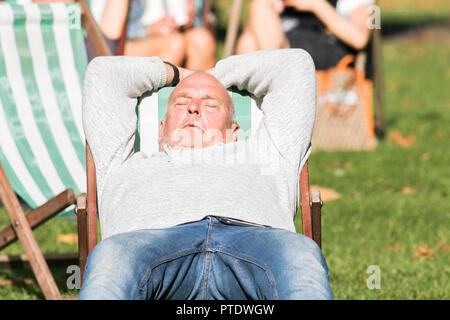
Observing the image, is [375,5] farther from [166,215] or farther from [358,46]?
[166,215]

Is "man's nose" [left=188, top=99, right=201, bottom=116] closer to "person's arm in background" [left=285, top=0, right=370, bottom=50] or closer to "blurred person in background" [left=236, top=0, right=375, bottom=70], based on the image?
"blurred person in background" [left=236, top=0, right=375, bottom=70]

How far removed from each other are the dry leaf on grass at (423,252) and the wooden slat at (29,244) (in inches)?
75.0

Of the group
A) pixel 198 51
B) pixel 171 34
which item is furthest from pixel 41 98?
pixel 171 34

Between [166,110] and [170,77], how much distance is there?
0.53ft

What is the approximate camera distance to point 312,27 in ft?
22.1

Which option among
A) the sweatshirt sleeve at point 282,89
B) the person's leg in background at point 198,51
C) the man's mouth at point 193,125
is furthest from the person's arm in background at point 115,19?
the man's mouth at point 193,125

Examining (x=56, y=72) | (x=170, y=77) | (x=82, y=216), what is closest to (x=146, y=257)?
(x=82, y=216)

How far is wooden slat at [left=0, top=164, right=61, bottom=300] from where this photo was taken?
3430mm

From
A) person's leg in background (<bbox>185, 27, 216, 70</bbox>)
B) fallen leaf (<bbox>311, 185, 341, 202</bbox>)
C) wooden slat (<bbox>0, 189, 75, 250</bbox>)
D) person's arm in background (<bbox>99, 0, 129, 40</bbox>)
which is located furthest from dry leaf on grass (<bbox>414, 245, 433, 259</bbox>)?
person's leg in background (<bbox>185, 27, 216, 70</bbox>)

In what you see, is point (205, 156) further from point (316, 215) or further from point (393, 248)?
point (393, 248)

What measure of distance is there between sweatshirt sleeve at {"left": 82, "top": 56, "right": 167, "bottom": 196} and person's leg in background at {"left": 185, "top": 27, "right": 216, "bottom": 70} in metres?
3.42

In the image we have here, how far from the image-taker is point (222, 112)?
10.5 feet

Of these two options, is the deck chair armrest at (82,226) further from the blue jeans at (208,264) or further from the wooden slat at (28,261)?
the wooden slat at (28,261)

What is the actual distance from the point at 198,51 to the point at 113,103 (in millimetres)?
3744
